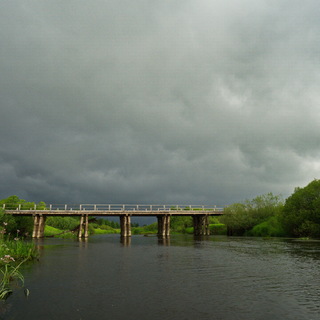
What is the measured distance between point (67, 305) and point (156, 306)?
11.5 feet

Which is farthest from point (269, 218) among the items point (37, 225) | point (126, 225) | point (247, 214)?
point (37, 225)

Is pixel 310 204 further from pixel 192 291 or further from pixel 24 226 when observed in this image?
pixel 24 226

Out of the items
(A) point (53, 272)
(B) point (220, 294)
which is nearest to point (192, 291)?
(B) point (220, 294)

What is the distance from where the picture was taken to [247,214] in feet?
260

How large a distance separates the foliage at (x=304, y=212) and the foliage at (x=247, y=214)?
12.8 metres

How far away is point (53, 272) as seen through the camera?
18812 mm

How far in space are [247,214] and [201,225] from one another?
1279cm

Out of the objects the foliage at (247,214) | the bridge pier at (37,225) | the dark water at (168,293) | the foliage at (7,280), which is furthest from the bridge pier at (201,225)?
the foliage at (7,280)

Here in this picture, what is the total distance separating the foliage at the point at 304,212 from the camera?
5766 cm

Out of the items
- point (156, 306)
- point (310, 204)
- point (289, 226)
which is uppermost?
point (310, 204)

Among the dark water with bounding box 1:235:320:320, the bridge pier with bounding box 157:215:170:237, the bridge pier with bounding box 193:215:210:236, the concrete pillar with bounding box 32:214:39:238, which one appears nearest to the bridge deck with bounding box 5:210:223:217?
the concrete pillar with bounding box 32:214:39:238

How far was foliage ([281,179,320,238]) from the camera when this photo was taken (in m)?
57.7

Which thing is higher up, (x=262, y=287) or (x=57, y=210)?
(x=57, y=210)

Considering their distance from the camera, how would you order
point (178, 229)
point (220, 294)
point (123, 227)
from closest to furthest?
point (220, 294) → point (123, 227) → point (178, 229)
